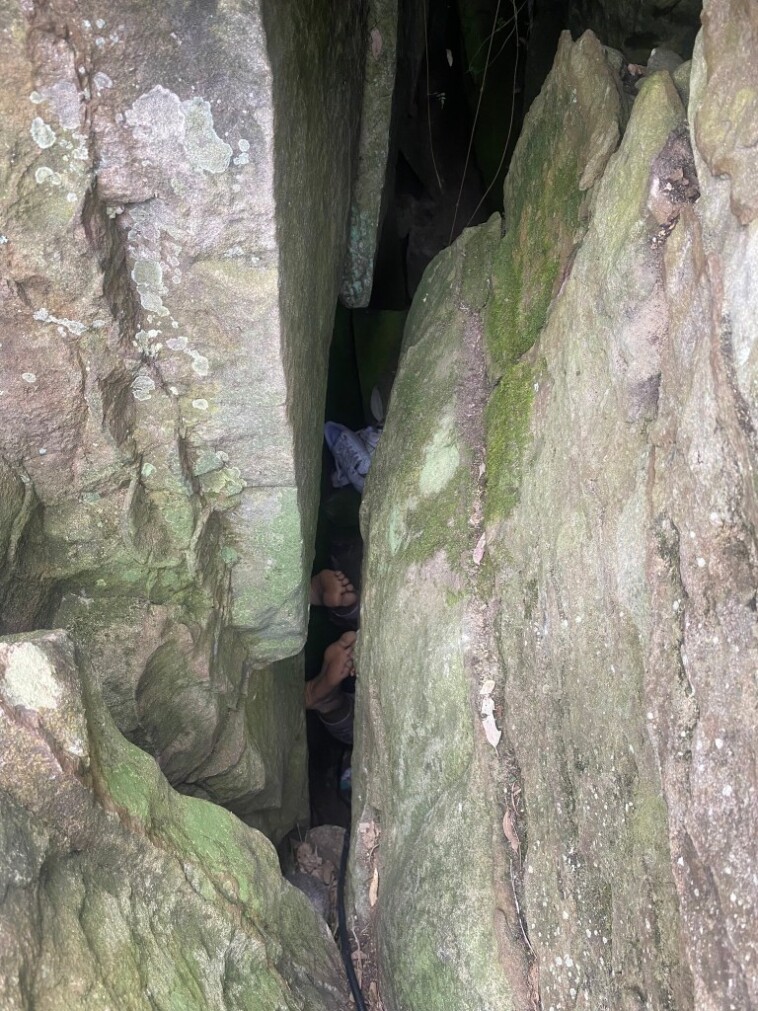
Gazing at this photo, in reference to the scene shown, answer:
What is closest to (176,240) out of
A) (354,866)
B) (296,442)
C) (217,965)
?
(296,442)

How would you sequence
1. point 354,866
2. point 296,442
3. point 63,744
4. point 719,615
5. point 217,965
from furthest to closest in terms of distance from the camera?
point 354,866 → point 296,442 → point 217,965 → point 63,744 → point 719,615

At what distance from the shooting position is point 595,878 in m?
1.40

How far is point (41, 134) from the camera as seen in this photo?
4.92ft

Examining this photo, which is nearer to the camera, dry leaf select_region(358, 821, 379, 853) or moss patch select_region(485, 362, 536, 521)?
moss patch select_region(485, 362, 536, 521)

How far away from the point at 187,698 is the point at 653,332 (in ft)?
4.96

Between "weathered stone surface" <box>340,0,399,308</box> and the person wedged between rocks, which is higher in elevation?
"weathered stone surface" <box>340,0,399,308</box>

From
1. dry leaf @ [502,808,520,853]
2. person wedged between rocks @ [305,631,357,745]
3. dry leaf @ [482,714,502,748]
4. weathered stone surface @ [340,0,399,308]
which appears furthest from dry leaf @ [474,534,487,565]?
person wedged between rocks @ [305,631,357,745]

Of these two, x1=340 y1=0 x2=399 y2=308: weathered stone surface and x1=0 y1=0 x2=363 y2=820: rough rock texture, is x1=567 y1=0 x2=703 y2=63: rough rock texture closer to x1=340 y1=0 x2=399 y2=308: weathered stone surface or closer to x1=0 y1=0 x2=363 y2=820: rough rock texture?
x1=340 y1=0 x2=399 y2=308: weathered stone surface

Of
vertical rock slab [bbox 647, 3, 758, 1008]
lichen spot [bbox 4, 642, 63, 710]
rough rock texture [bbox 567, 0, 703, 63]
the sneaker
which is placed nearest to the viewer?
vertical rock slab [bbox 647, 3, 758, 1008]

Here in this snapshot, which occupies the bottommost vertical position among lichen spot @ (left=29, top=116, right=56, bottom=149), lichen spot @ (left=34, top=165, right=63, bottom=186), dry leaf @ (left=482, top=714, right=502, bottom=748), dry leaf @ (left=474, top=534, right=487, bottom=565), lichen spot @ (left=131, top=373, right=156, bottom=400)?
dry leaf @ (left=482, top=714, right=502, bottom=748)

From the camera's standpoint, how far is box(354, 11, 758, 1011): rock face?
3.68 ft

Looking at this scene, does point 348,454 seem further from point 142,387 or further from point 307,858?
point 142,387

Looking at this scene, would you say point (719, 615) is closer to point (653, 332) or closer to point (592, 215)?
point (653, 332)

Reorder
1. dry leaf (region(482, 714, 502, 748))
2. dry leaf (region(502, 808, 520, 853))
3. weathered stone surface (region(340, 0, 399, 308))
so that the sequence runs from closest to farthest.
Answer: dry leaf (region(502, 808, 520, 853)) → dry leaf (region(482, 714, 502, 748)) → weathered stone surface (region(340, 0, 399, 308))
